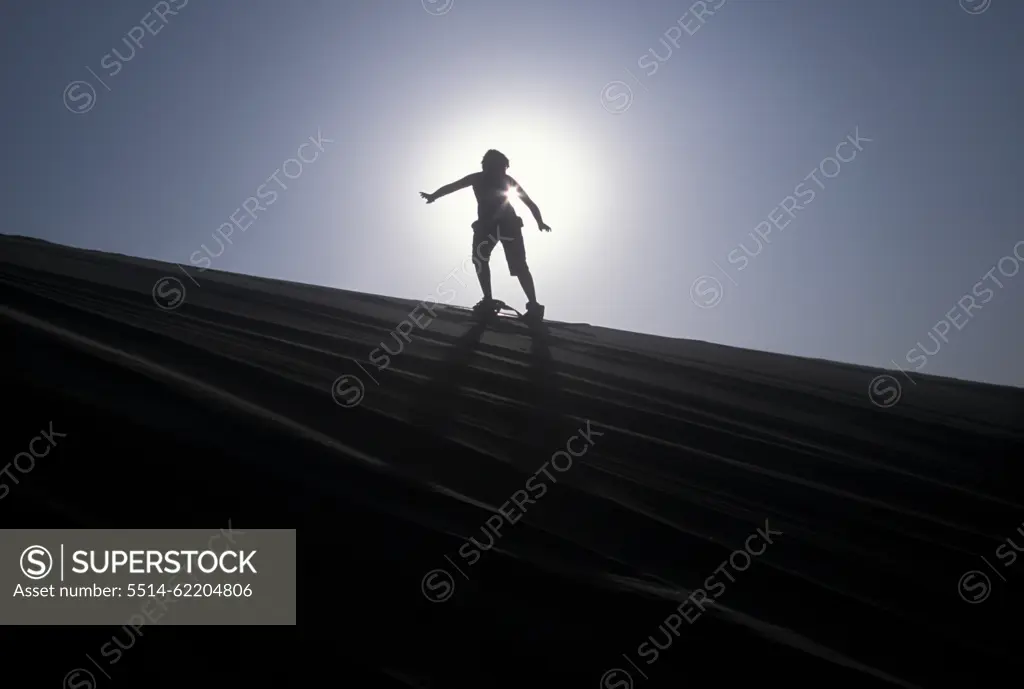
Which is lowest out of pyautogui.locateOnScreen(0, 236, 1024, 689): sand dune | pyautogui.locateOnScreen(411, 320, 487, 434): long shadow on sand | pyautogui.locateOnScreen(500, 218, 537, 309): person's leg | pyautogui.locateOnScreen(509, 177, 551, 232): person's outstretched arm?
pyautogui.locateOnScreen(0, 236, 1024, 689): sand dune

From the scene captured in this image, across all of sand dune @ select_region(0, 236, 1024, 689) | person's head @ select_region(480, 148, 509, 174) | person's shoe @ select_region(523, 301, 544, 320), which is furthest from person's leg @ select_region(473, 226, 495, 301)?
sand dune @ select_region(0, 236, 1024, 689)

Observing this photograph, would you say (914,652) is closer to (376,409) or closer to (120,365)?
(376,409)

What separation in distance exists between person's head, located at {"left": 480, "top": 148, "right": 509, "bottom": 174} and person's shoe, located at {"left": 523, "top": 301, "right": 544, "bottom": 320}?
1.01 metres

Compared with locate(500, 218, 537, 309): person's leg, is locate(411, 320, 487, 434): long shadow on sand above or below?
below

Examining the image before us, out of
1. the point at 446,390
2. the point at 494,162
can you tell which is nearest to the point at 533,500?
the point at 446,390

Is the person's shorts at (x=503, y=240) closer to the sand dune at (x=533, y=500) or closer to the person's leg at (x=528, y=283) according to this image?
the person's leg at (x=528, y=283)

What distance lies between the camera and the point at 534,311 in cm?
496

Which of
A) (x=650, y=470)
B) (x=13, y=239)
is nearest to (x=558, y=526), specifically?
(x=650, y=470)

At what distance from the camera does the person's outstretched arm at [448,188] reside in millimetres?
4848

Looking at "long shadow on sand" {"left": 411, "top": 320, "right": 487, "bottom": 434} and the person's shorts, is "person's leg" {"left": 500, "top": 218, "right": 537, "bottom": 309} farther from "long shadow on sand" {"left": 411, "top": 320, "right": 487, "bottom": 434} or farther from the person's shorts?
"long shadow on sand" {"left": 411, "top": 320, "right": 487, "bottom": 434}

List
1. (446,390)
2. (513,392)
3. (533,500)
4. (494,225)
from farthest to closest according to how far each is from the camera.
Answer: (494,225)
(513,392)
(446,390)
(533,500)

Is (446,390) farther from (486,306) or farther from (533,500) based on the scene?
(486,306)

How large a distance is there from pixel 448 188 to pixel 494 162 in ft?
1.29

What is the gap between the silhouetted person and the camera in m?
4.93
